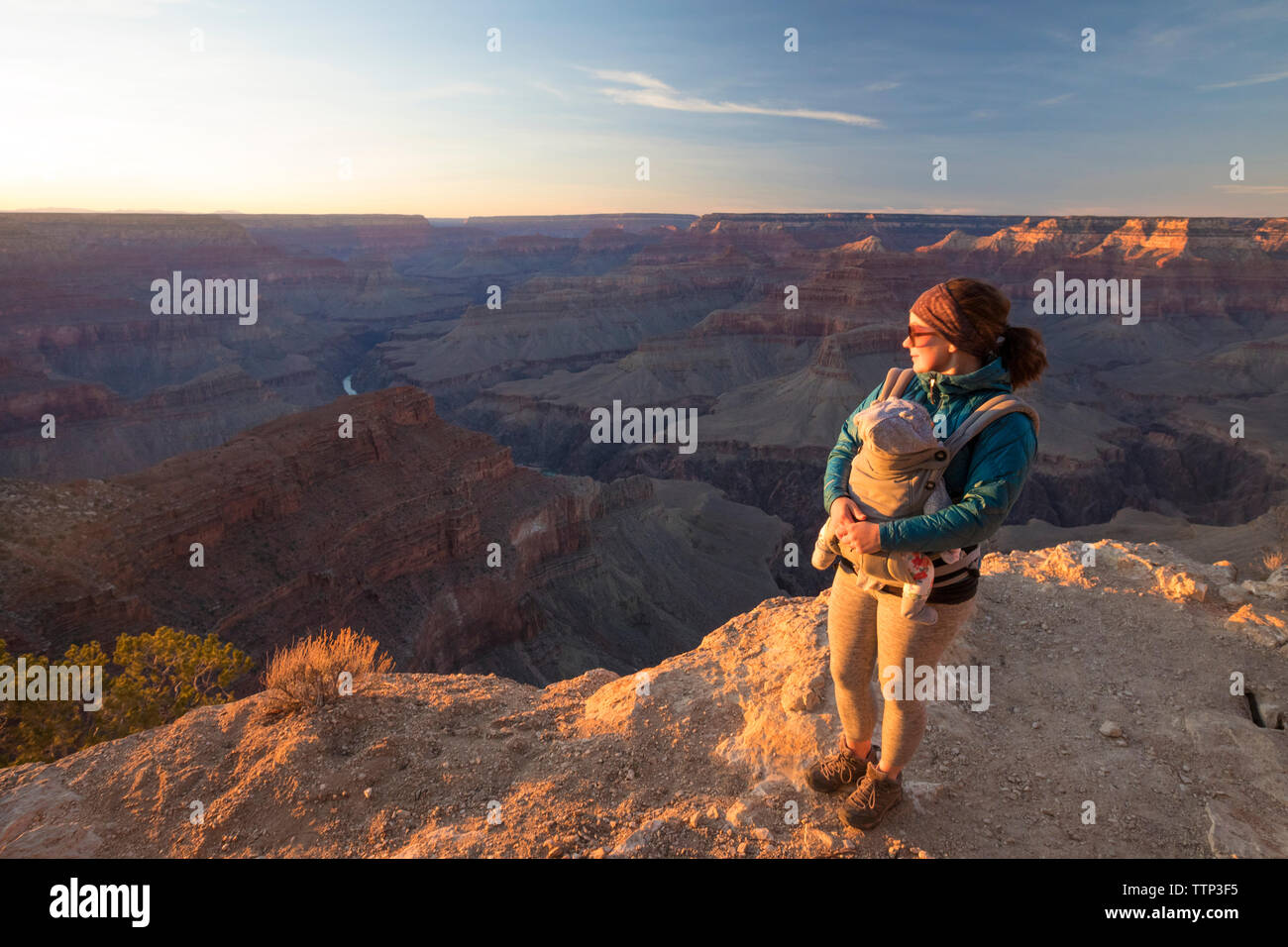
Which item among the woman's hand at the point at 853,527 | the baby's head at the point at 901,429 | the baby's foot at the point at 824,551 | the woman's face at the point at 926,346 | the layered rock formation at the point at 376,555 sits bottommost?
the layered rock formation at the point at 376,555

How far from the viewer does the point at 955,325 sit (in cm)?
348

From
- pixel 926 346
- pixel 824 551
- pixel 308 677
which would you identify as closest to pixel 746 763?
pixel 824 551

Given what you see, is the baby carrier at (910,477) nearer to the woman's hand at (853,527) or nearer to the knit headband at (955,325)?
the woman's hand at (853,527)

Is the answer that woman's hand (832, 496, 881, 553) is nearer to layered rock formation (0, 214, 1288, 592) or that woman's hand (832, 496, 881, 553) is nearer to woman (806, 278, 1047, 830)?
woman (806, 278, 1047, 830)

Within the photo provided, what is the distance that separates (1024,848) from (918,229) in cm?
21448

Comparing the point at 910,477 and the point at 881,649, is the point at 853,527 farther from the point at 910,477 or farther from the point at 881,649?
the point at 881,649

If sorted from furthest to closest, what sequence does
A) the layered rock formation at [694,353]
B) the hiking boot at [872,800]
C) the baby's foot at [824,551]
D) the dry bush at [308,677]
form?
the layered rock formation at [694,353], the dry bush at [308,677], the hiking boot at [872,800], the baby's foot at [824,551]

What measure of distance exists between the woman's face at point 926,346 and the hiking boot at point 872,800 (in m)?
2.46

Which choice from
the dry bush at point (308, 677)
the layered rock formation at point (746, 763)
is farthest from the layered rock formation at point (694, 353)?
the dry bush at point (308, 677)

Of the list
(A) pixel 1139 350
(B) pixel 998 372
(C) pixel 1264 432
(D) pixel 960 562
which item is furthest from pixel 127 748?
(A) pixel 1139 350

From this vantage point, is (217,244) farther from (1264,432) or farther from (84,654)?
(1264,432)

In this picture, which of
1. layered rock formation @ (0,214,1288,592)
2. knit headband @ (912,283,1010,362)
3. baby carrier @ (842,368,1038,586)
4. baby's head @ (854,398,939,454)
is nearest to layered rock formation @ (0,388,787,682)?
baby carrier @ (842,368,1038,586)

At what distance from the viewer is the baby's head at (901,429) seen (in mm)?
3314

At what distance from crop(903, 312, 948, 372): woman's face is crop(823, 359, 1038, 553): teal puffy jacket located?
13cm
